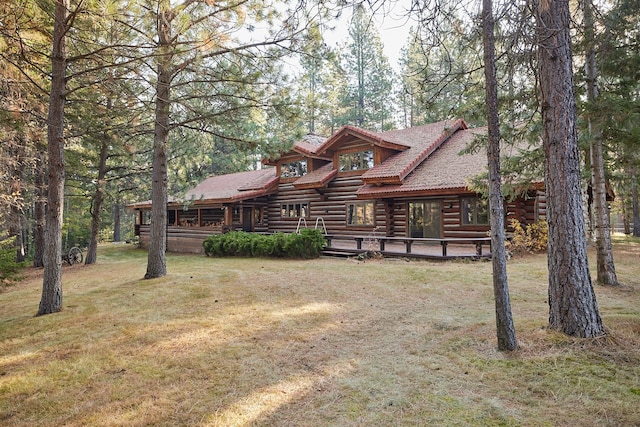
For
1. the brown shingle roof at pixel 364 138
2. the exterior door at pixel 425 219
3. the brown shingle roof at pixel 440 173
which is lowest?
the exterior door at pixel 425 219

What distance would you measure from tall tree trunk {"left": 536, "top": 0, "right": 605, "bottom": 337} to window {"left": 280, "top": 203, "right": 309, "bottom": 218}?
53.9 feet

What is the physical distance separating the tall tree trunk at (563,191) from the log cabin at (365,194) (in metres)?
7.16

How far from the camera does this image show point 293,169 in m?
21.7

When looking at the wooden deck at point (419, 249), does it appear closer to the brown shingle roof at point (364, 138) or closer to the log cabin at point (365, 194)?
the log cabin at point (365, 194)

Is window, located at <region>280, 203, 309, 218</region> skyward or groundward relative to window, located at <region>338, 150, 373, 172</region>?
groundward

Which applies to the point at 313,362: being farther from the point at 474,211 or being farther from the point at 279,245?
the point at 474,211

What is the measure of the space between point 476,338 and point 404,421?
2.21 metres

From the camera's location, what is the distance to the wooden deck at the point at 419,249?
1202cm

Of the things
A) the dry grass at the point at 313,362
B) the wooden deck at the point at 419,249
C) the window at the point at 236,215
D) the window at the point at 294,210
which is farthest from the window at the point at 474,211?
the window at the point at 236,215

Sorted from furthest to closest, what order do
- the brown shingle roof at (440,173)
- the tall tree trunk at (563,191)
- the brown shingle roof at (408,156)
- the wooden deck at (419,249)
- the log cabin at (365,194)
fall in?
the brown shingle roof at (408,156) → the log cabin at (365,194) → the brown shingle roof at (440,173) → the wooden deck at (419,249) → the tall tree trunk at (563,191)

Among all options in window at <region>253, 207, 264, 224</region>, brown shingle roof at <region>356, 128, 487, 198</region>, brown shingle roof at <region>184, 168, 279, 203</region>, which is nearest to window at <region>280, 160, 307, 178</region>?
brown shingle roof at <region>184, 168, 279, 203</region>

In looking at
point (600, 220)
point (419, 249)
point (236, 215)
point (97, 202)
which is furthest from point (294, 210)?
point (600, 220)

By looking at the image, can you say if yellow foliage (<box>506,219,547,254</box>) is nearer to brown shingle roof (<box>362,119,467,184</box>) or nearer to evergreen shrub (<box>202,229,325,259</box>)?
brown shingle roof (<box>362,119,467,184</box>)

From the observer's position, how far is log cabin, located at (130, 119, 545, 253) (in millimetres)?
14430
